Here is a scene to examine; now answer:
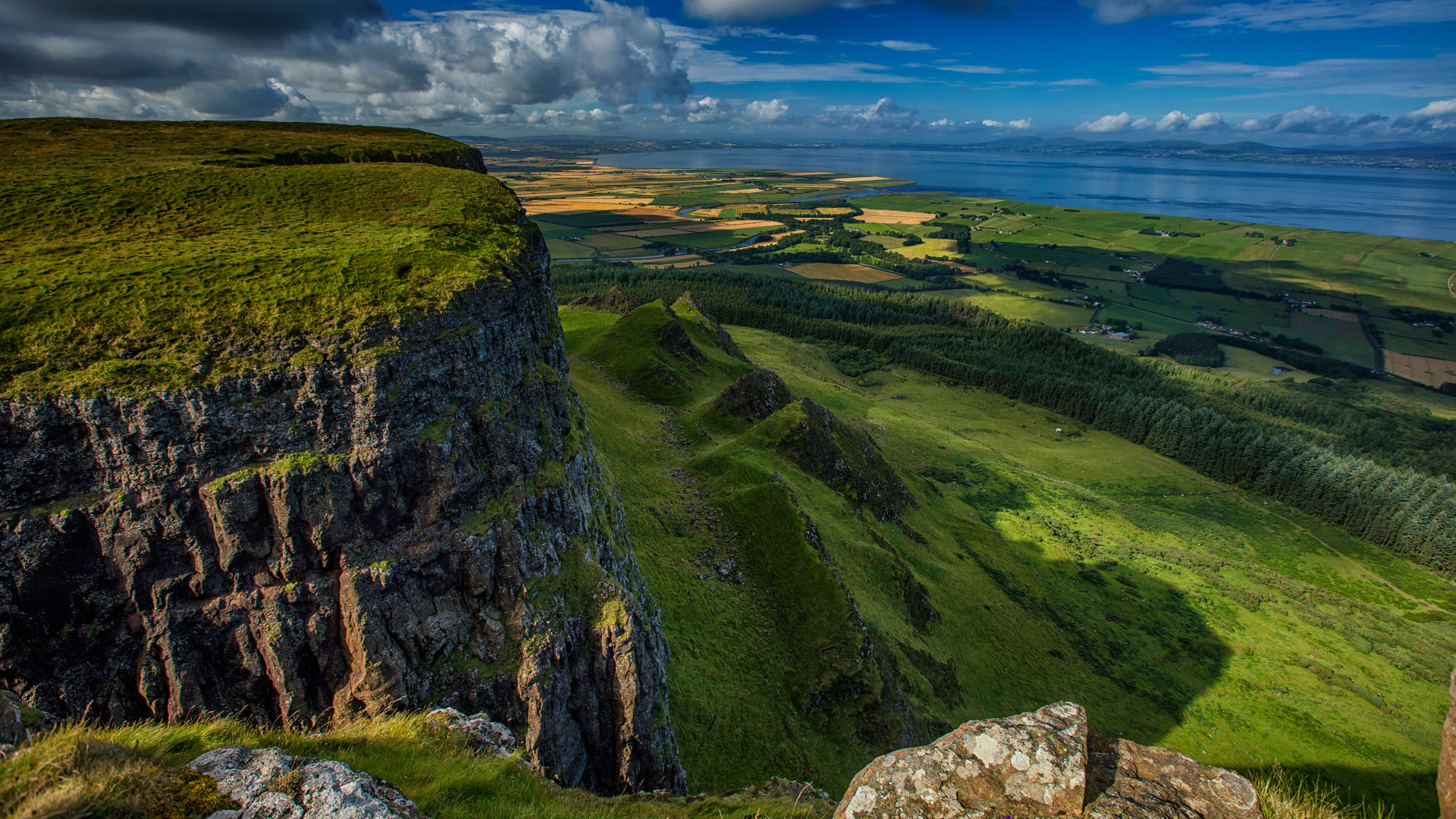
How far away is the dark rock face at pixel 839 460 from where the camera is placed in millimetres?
50594

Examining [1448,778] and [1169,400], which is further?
[1169,400]

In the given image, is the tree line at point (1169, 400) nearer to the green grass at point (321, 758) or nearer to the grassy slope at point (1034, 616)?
the grassy slope at point (1034, 616)

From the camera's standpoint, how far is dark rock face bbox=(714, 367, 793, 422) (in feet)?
187

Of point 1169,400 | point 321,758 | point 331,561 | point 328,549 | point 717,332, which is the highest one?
point 321,758

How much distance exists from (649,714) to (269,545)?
570 inches

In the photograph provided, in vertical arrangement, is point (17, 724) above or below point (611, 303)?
above

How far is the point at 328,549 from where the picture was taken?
742 inches

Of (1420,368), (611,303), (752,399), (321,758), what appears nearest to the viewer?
(321,758)

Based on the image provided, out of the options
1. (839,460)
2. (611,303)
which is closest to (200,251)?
(839,460)

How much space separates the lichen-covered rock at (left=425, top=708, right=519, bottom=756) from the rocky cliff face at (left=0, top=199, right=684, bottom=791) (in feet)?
17.1

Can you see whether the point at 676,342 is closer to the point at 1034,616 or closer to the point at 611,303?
the point at 611,303

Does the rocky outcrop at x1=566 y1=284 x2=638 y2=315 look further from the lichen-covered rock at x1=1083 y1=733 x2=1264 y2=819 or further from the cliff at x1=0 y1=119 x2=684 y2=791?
the lichen-covered rock at x1=1083 y1=733 x2=1264 y2=819

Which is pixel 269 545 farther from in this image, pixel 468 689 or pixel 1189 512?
A: pixel 1189 512

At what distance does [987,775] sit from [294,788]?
434 inches
